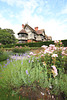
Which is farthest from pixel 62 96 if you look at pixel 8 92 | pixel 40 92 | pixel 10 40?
pixel 10 40

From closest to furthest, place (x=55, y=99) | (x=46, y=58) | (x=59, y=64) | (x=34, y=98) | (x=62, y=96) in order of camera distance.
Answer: (x=34, y=98) < (x=55, y=99) < (x=62, y=96) < (x=46, y=58) < (x=59, y=64)

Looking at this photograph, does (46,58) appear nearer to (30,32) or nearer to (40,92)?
(40,92)

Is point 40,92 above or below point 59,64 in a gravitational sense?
below

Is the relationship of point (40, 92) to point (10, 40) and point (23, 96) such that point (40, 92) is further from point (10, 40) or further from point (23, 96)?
point (10, 40)

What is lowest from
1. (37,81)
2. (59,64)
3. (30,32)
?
(37,81)

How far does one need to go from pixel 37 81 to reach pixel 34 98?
A: 497 millimetres

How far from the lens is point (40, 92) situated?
7.86 feet

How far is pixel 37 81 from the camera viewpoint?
97.5 inches

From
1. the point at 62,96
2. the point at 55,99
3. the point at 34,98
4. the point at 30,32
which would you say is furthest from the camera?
the point at 30,32

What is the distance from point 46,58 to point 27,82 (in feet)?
4.32

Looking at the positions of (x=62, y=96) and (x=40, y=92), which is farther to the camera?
(x=62, y=96)

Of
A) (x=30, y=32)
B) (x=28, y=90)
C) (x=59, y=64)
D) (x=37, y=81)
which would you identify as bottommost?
(x=28, y=90)

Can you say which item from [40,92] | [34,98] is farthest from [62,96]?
[34,98]

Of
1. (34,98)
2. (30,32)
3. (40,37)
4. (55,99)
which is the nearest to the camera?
(34,98)
